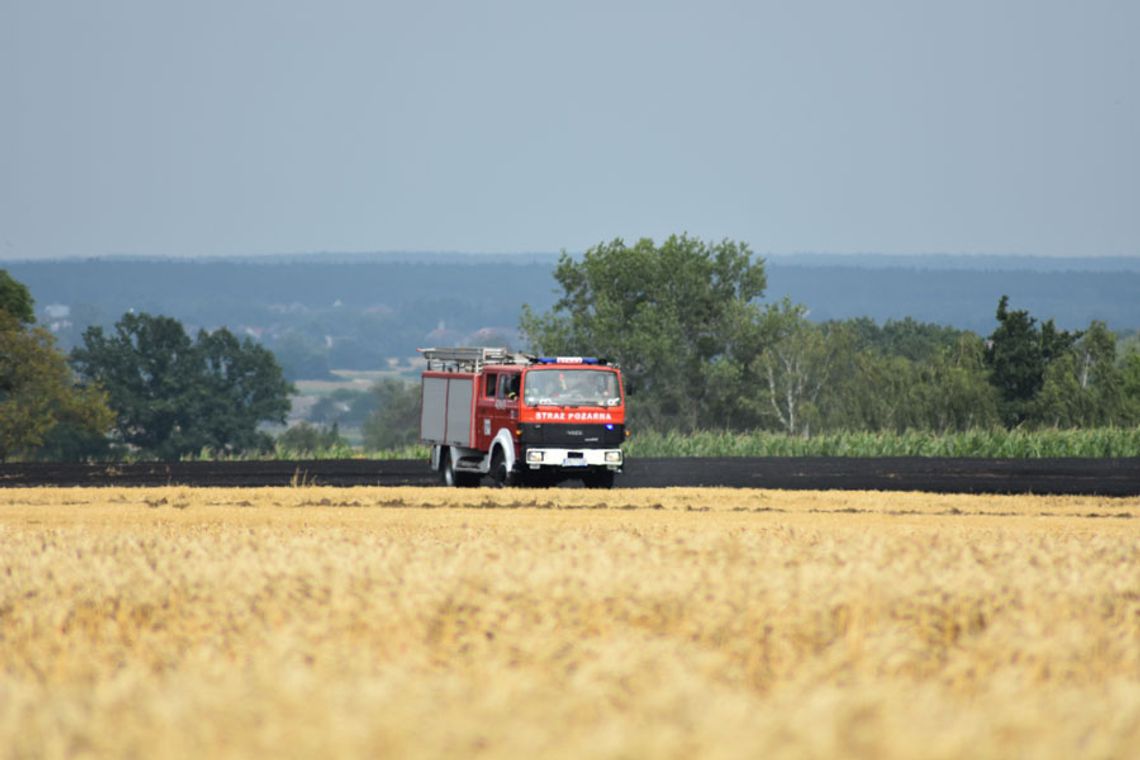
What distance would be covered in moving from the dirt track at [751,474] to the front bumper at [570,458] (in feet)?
19.8

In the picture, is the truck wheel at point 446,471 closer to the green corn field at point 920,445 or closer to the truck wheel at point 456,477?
the truck wheel at point 456,477

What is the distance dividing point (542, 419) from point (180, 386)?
10189 centimetres

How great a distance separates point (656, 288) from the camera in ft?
358

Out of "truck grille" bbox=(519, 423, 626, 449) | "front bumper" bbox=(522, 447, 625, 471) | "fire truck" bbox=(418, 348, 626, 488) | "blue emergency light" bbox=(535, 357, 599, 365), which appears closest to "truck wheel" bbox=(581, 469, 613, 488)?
"fire truck" bbox=(418, 348, 626, 488)

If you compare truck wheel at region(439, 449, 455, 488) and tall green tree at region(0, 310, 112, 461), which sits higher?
truck wheel at region(439, 449, 455, 488)

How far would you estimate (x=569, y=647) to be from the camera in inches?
304

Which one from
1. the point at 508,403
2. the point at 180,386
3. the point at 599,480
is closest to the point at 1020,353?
the point at 599,480

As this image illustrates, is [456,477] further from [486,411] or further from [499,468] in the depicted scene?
[486,411]

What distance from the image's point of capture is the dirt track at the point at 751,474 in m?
44.5

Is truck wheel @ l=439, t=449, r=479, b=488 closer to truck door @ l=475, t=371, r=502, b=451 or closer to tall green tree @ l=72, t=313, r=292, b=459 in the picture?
truck door @ l=475, t=371, r=502, b=451

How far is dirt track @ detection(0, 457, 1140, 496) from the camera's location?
44.5 m

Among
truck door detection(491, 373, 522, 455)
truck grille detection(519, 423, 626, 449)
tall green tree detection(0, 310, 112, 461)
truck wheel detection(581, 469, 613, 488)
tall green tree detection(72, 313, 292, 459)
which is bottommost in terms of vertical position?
tall green tree detection(72, 313, 292, 459)

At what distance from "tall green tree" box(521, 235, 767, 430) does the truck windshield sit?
64.5m

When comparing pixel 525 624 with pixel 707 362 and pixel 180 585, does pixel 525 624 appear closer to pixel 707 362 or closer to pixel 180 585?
pixel 180 585
